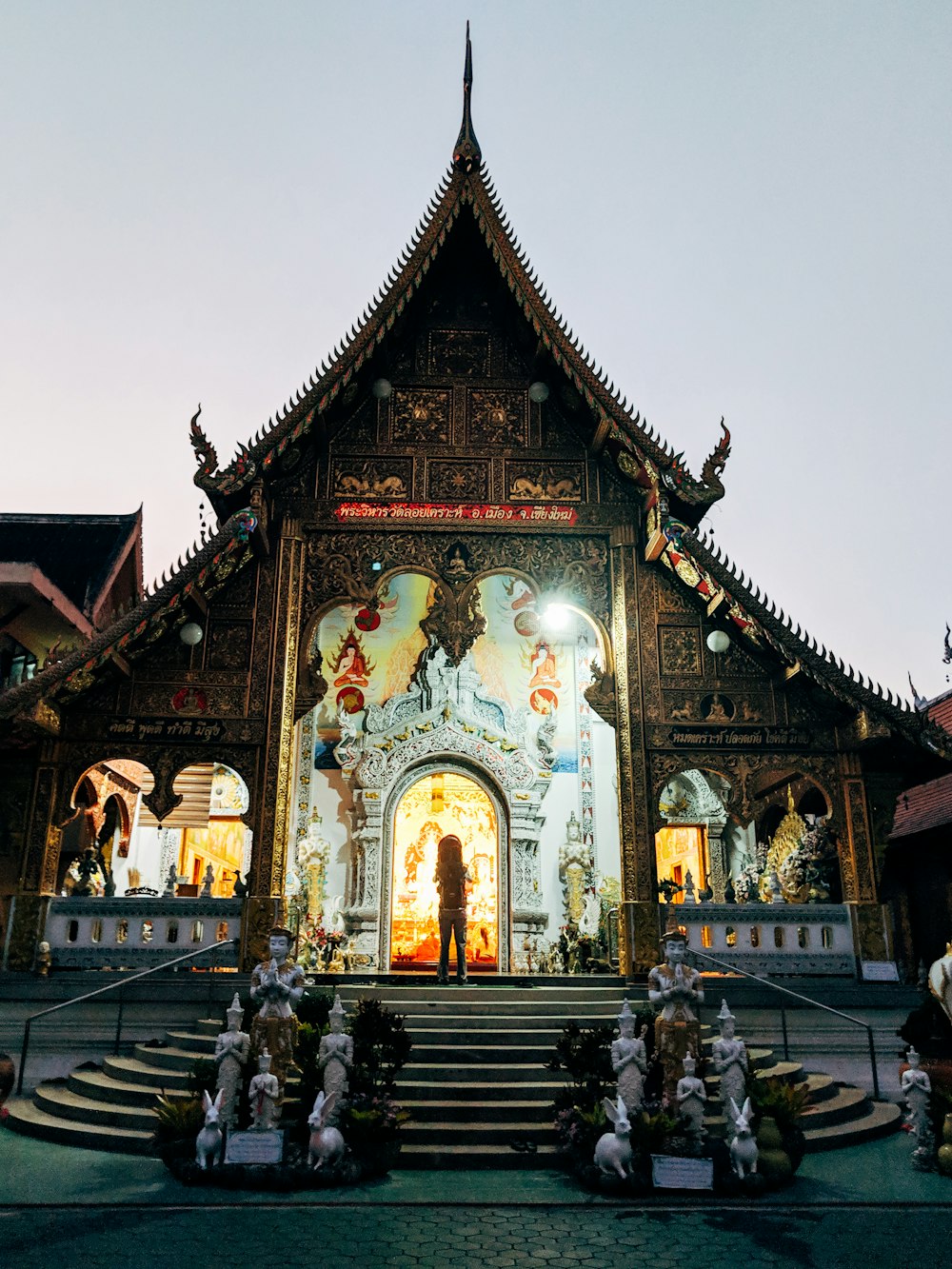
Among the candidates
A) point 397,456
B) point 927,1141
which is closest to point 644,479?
point 397,456

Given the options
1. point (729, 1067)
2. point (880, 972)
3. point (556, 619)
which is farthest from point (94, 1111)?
point (556, 619)

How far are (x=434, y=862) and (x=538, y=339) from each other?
8.34 meters

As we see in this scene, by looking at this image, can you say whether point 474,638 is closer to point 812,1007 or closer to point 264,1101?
point 812,1007

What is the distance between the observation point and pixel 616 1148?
5953mm

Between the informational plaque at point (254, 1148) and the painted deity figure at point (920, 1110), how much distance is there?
13.7ft

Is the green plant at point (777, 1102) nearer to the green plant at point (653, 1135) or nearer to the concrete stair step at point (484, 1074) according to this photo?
the green plant at point (653, 1135)

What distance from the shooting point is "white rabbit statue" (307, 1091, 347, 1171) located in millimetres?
5973

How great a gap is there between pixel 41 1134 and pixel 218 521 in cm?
646

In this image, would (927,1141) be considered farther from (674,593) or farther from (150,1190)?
(674,593)

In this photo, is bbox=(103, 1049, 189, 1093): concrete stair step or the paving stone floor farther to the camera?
bbox=(103, 1049, 189, 1093): concrete stair step

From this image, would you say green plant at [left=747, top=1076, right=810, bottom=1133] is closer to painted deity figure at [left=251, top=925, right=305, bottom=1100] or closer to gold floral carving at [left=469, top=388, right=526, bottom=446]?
painted deity figure at [left=251, top=925, right=305, bottom=1100]

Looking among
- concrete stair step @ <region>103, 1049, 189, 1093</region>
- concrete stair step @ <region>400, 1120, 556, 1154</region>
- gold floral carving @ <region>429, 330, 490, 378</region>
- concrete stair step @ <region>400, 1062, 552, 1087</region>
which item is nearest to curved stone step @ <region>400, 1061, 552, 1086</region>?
concrete stair step @ <region>400, 1062, 552, 1087</region>

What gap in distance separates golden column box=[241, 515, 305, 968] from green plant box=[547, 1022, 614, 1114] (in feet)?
13.8

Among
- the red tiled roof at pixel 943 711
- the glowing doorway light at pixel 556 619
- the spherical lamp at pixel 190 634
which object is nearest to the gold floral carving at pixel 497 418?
the spherical lamp at pixel 190 634
